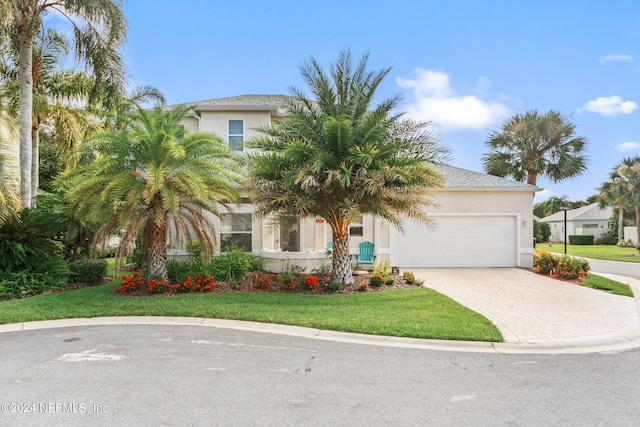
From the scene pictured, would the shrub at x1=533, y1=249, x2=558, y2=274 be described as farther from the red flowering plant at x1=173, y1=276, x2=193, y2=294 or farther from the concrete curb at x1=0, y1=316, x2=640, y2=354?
the red flowering plant at x1=173, y1=276, x2=193, y2=294

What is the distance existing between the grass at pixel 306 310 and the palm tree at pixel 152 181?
5.04ft

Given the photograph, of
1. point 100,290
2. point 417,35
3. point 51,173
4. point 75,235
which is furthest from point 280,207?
point 51,173

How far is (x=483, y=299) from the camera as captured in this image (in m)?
9.52

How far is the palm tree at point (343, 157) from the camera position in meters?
9.20

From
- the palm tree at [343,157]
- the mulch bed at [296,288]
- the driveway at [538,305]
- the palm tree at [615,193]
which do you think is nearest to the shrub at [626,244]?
the palm tree at [615,193]

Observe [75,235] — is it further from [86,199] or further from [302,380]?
[302,380]

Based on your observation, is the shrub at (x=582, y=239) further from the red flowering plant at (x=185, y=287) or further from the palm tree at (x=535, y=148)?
the red flowering plant at (x=185, y=287)

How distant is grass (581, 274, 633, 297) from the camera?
35.7ft

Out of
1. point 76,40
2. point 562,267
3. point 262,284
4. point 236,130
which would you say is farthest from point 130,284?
point 562,267

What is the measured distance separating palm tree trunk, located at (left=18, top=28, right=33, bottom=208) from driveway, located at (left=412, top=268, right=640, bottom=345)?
1326 centimetres

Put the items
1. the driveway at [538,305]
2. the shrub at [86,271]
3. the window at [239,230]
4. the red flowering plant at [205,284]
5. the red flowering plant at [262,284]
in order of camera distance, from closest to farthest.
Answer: the driveway at [538,305] → the red flowering plant at [205,284] → the red flowering plant at [262,284] → the shrub at [86,271] → the window at [239,230]

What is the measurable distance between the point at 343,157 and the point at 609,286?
9640 mm

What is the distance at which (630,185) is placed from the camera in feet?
100

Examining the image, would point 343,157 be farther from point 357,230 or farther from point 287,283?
point 357,230
